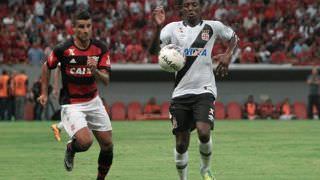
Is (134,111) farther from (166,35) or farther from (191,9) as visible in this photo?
(191,9)

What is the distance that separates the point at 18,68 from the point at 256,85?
10.7 m

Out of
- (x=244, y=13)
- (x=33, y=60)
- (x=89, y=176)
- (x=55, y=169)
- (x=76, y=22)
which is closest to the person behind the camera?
(x=76, y=22)

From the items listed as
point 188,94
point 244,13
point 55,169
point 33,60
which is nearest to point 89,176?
point 55,169

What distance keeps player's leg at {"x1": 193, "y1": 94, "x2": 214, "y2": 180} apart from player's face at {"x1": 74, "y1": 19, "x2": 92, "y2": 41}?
1.77 m

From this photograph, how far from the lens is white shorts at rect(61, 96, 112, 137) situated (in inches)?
480

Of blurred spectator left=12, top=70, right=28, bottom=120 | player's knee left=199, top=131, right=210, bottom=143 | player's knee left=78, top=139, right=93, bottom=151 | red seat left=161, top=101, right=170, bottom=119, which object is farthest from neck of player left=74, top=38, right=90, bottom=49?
blurred spectator left=12, top=70, right=28, bottom=120

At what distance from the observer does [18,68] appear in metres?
39.2

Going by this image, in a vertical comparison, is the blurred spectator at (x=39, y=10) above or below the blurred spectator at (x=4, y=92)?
above

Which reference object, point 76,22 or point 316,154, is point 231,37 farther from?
point 316,154

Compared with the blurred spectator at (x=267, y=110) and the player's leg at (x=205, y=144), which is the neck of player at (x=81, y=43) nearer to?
the player's leg at (x=205, y=144)

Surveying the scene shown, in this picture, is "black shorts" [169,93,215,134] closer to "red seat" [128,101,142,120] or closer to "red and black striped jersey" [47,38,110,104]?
"red and black striped jersey" [47,38,110,104]

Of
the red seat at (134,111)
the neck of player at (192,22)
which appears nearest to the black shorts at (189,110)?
the neck of player at (192,22)

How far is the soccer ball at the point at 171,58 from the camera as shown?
1208 centimetres

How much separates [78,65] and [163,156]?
6161 millimetres
